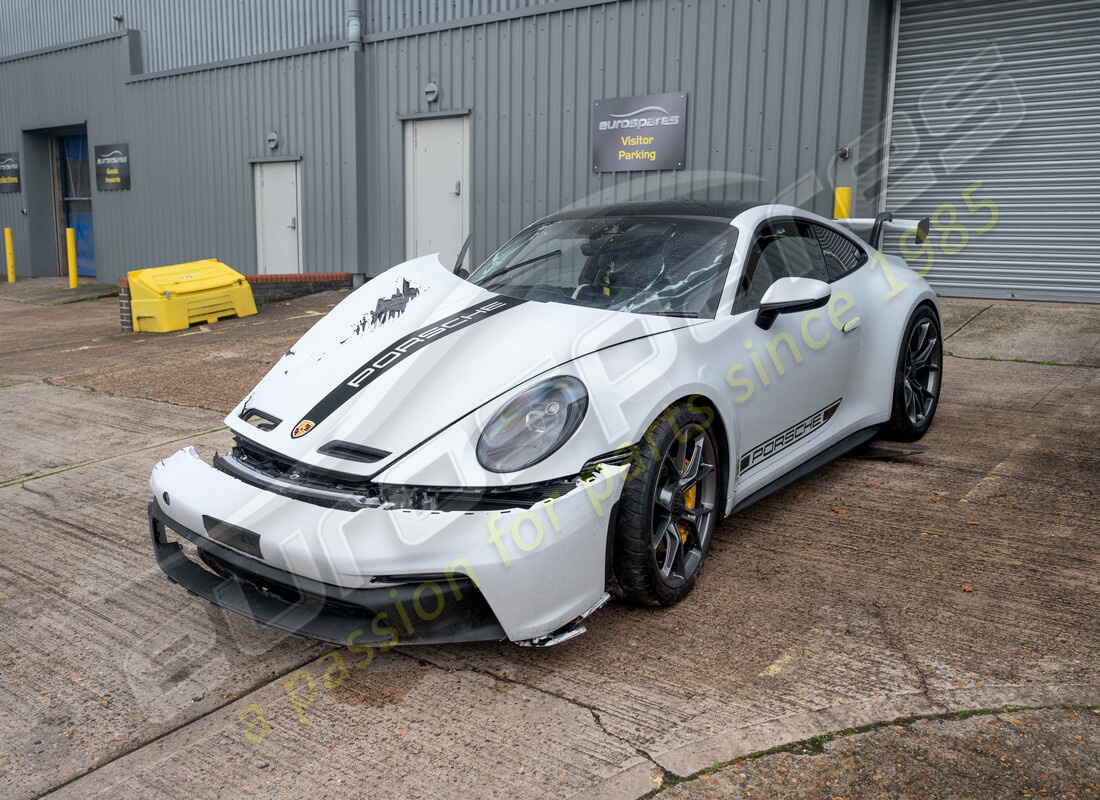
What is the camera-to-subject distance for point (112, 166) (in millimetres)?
16719

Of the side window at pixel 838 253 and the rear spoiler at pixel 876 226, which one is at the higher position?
the rear spoiler at pixel 876 226

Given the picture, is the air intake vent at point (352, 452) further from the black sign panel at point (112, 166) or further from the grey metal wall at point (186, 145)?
the black sign panel at point (112, 166)

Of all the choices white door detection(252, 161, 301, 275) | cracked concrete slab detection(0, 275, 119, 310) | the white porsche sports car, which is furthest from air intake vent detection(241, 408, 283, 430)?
cracked concrete slab detection(0, 275, 119, 310)

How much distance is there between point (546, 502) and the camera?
95.2 inches

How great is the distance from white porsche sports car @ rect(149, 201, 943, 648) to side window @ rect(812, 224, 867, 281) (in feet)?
0.68

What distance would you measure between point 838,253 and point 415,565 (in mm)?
2811

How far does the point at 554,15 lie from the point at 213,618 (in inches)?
369

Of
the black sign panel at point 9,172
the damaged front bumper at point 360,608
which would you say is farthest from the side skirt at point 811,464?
the black sign panel at point 9,172

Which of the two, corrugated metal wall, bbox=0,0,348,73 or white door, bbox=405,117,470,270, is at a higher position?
corrugated metal wall, bbox=0,0,348,73

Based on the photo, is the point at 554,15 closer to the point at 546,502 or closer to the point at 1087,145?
the point at 1087,145

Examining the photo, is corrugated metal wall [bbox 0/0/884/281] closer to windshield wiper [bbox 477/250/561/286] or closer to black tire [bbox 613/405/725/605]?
windshield wiper [bbox 477/250/561/286]

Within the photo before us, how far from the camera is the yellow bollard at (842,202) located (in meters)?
8.96

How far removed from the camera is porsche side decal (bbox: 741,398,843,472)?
10.8 feet

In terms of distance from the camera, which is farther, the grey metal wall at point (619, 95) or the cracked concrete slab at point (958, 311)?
the grey metal wall at point (619, 95)
